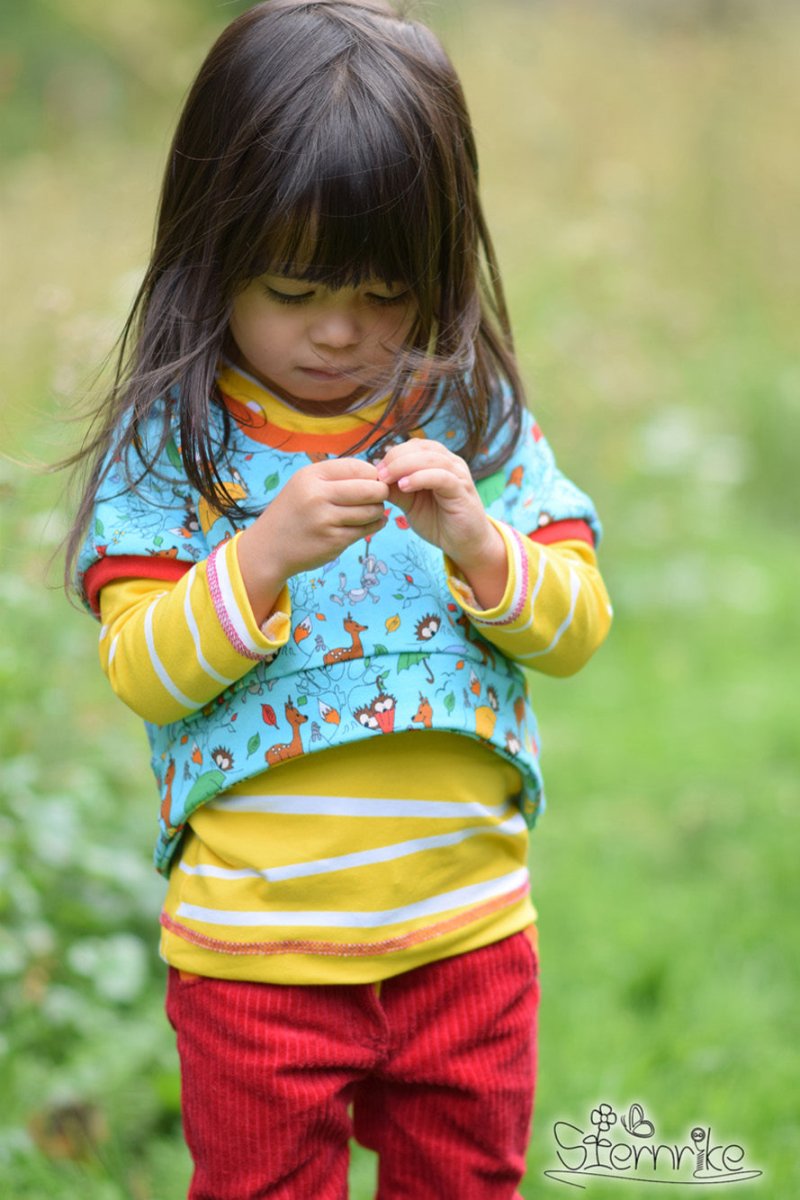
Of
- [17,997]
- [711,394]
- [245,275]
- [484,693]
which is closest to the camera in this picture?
[245,275]

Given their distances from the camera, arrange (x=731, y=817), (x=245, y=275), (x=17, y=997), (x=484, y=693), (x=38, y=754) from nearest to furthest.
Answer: (x=245, y=275)
(x=484, y=693)
(x=17, y=997)
(x=38, y=754)
(x=731, y=817)

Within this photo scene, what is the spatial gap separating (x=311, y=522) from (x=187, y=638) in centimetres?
18

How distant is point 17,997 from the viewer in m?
2.38

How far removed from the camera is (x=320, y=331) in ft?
5.21

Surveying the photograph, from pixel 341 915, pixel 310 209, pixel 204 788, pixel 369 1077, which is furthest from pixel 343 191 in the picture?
pixel 369 1077

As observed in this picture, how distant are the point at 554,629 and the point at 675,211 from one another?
533 centimetres

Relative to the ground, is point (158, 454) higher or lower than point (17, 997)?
higher

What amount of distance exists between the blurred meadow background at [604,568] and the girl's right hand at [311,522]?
40 cm

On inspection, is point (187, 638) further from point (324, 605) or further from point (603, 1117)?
point (603, 1117)

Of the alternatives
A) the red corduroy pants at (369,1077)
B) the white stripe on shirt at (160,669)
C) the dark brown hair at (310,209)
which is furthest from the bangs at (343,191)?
the red corduroy pants at (369,1077)

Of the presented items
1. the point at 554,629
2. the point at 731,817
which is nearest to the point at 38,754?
the point at 554,629

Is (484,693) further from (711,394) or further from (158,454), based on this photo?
(711,394)

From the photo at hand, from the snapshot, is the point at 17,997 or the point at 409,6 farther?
the point at 17,997

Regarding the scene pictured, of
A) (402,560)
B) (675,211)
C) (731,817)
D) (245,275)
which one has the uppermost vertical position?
(675,211)
